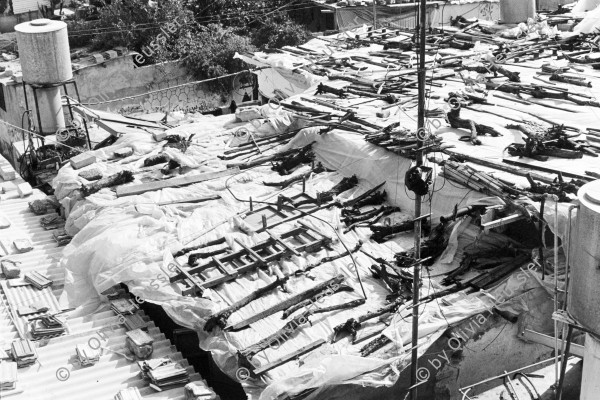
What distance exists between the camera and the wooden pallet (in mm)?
14188

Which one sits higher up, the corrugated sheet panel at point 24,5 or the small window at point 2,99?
the corrugated sheet panel at point 24,5

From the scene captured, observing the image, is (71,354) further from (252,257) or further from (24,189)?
(24,189)

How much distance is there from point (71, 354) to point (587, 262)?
25.4ft

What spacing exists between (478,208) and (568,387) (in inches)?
116

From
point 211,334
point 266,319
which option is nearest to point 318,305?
point 266,319

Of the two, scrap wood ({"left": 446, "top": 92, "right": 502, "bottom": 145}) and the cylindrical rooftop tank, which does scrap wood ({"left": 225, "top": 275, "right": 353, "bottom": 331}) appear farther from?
the cylindrical rooftop tank

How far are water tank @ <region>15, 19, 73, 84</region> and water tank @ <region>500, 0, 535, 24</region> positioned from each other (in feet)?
41.6

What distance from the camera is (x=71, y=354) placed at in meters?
13.9

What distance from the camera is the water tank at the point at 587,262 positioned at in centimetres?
1009

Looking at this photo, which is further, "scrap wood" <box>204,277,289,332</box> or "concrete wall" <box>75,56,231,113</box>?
"concrete wall" <box>75,56,231,113</box>

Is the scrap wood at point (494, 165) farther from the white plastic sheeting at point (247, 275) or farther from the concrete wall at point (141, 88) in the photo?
the concrete wall at point (141, 88)

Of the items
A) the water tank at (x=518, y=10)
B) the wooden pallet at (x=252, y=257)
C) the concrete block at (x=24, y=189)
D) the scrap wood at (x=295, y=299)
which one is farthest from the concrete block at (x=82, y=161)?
the water tank at (x=518, y=10)

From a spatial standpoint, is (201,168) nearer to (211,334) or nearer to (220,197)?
(220,197)

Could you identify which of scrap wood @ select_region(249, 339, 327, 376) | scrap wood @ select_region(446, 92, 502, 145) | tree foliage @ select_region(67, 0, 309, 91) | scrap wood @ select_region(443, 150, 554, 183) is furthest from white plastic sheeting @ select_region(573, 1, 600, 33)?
scrap wood @ select_region(249, 339, 327, 376)
